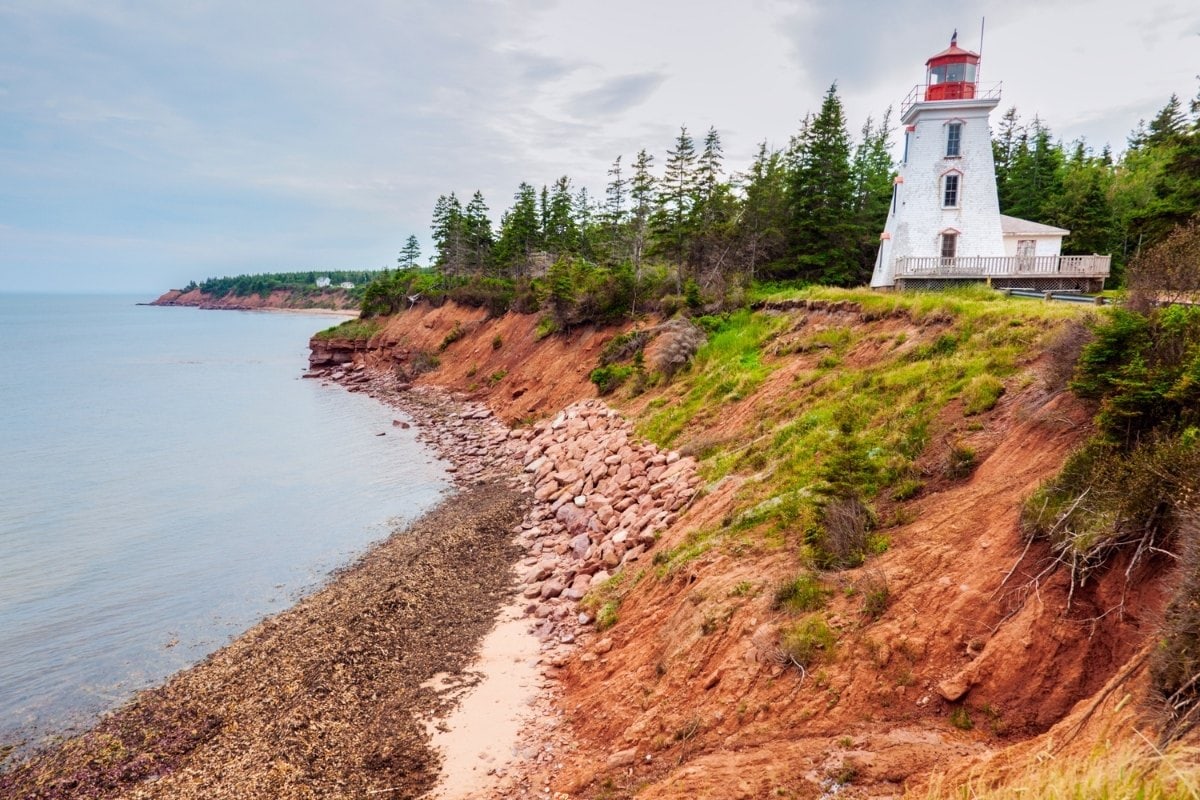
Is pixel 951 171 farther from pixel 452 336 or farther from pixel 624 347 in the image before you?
pixel 452 336

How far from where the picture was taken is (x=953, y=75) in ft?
90.1

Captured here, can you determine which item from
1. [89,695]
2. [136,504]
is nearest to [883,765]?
[89,695]

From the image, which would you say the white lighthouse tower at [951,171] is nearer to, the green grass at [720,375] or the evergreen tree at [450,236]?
the green grass at [720,375]

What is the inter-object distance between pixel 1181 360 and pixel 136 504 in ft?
94.3

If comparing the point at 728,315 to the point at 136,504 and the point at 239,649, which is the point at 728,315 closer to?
the point at 239,649

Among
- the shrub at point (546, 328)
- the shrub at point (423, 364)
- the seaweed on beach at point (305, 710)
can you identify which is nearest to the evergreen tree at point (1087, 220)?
the shrub at point (546, 328)

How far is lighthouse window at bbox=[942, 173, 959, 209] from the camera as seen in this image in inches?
1093

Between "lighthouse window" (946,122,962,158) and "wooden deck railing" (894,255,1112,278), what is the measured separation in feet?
16.7

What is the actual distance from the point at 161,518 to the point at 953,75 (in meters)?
37.0

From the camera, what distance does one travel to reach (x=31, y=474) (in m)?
25.8

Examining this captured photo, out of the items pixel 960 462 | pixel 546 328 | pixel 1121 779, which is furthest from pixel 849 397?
pixel 546 328

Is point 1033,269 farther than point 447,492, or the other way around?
point 1033,269

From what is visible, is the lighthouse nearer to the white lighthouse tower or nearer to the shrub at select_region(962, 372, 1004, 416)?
the white lighthouse tower

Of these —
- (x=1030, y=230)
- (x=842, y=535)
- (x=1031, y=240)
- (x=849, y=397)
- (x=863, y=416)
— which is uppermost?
(x=1030, y=230)
